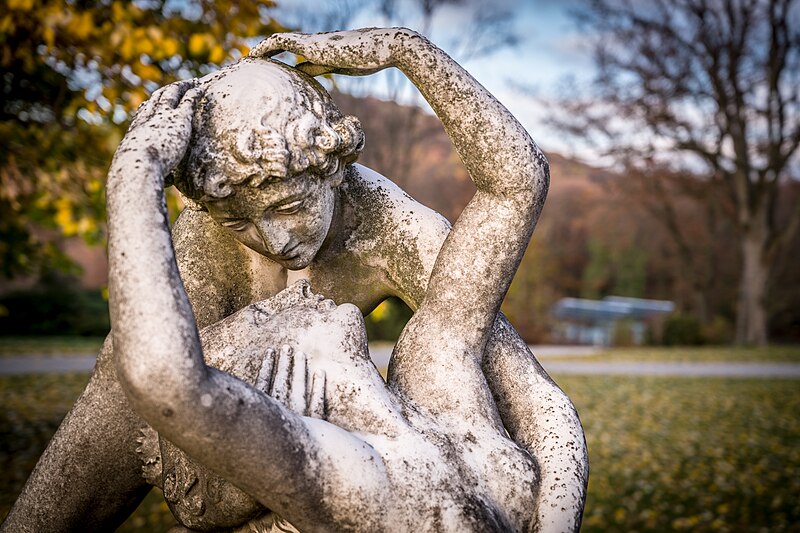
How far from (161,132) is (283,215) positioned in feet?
1.19

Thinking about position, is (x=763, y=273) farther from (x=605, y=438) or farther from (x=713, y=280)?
(x=605, y=438)

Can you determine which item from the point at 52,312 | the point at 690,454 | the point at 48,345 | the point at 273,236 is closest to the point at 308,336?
the point at 273,236

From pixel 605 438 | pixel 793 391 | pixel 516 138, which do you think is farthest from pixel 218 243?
pixel 793 391

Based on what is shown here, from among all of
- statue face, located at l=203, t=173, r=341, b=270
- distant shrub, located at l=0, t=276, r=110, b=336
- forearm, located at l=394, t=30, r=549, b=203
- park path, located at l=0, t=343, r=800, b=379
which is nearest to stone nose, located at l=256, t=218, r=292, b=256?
statue face, located at l=203, t=173, r=341, b=270

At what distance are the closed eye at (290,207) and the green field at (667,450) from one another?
13.2 feet

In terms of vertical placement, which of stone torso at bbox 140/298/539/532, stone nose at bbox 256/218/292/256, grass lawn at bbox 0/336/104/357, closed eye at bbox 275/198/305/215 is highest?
closed eye at bbox 275/198/305/215

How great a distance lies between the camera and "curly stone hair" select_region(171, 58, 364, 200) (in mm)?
1642

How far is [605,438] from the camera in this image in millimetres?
8070

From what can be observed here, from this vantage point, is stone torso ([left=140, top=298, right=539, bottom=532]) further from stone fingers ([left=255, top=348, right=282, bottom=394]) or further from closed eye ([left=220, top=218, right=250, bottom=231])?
closed eye ([left=220, top=218, right=250, bottom=231])

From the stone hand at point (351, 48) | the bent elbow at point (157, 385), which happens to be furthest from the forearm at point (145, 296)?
the stone hand at point (351, 48)

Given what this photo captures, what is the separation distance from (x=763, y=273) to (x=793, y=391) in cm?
770

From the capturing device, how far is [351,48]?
180 cm

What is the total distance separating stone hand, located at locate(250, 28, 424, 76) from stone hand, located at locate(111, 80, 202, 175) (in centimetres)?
29

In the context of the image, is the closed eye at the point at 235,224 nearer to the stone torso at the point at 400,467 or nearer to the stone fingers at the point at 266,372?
the stone torso at the point at 400,467
